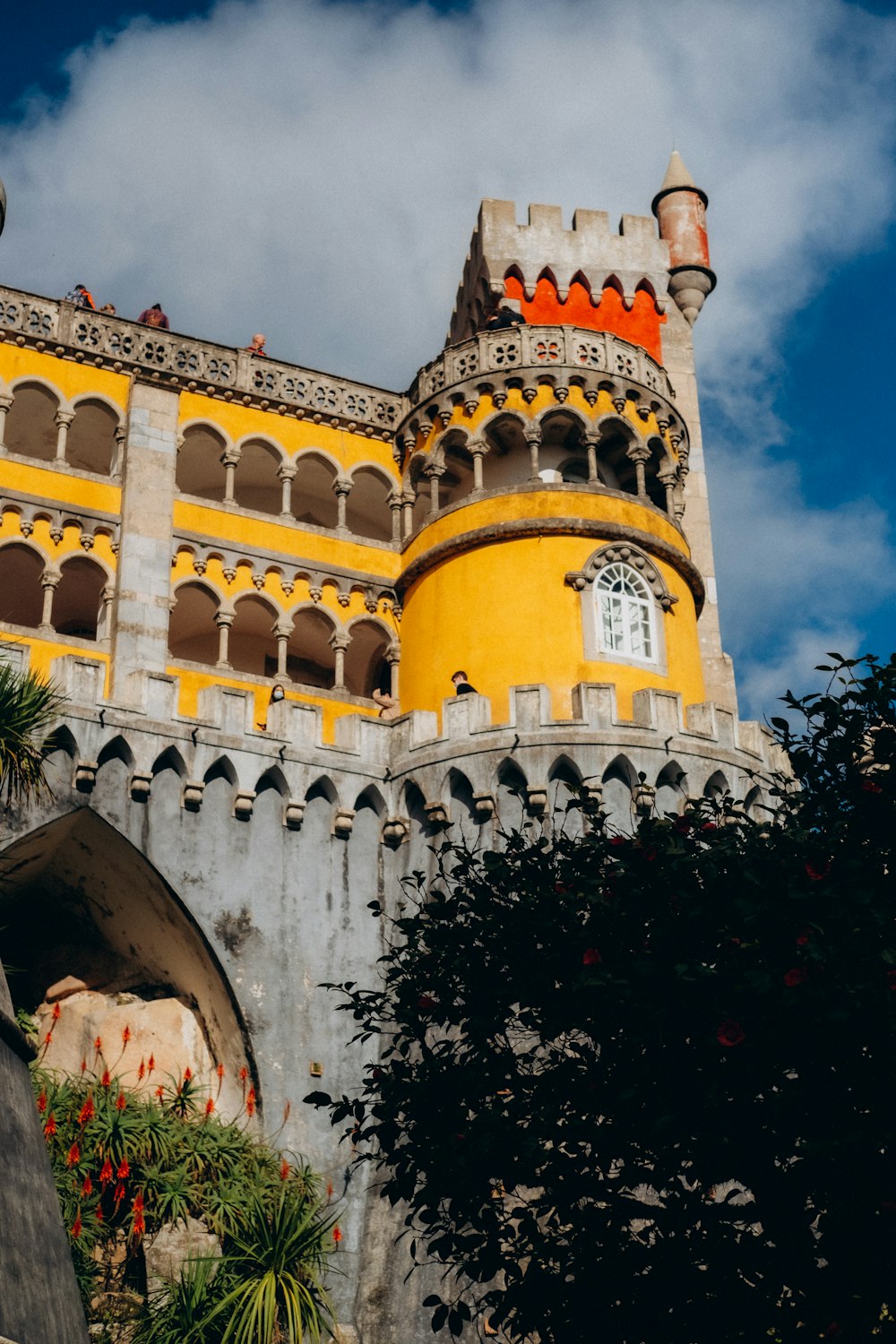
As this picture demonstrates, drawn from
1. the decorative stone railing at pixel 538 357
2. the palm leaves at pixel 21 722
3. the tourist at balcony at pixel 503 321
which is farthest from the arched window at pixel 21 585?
the tourist at balcony at pixel 503 321

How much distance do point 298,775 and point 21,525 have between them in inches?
272

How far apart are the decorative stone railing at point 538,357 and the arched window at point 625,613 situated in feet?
12.5

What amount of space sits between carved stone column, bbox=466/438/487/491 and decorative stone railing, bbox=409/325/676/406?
44.6 inches

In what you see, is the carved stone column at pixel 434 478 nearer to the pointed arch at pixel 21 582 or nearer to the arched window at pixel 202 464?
the arched window at pixel 202 464

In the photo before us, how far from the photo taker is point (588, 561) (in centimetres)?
2784

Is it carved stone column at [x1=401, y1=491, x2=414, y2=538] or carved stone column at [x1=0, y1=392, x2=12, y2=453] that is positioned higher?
carved stone column at [x1=0, y1=392, x2=12, y2=453]

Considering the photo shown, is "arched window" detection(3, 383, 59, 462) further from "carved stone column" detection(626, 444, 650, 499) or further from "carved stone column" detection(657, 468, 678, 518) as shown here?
"carved stone column" detection(657, 468, 678, 518)

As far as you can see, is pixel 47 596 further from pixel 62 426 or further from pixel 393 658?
pixel 393 658

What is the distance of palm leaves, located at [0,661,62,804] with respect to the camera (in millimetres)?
20406

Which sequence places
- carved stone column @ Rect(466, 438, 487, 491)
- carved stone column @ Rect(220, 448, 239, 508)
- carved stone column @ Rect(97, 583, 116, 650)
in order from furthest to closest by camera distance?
1. carved stone column @ Rect(220, 448, 239, 508)
2. carved stone column @ Rect(466, 438, 487, 491)
3. carved stone column @ Rect(97, 583, 116, 650)

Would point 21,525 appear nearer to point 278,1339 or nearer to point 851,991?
point 278,1339

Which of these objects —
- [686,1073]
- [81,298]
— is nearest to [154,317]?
[81,298]

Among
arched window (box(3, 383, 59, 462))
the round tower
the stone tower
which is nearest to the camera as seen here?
the stone tower

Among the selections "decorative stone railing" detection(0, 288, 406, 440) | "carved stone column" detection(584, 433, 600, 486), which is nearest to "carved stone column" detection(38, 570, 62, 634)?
"decorative stone railing" detection(0, 288, 406, 440)
